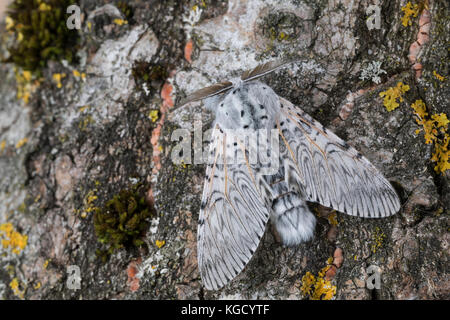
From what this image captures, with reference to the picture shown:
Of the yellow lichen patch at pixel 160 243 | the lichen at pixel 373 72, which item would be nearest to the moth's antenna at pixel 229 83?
the lichen at pixel 373 72

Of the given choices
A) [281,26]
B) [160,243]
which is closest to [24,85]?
[160,243]

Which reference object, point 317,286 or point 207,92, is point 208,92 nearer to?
point 207,92

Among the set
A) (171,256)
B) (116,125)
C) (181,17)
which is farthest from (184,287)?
(181,17)

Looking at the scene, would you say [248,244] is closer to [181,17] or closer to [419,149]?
[419,149]

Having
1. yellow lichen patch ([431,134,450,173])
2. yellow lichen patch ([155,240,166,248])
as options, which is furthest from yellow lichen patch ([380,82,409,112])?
yellow lichen patch ([155,240,166,248])

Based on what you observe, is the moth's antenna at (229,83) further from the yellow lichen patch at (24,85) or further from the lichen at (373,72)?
the yellow lichen patch at (24,85)

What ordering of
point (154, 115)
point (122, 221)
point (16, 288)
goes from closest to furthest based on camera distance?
1. point (122, 221)
2. point (154, 115)
3. point (16, 288)
